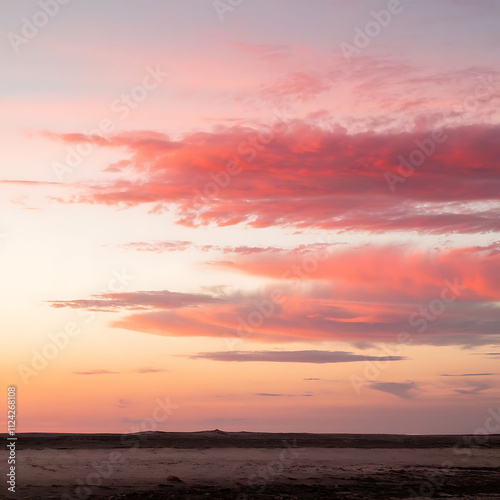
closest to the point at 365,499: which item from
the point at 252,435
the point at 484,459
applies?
the point at 484,459

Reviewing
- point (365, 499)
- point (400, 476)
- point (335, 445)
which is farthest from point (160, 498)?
point (335, 445)

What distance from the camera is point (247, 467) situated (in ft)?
99.7

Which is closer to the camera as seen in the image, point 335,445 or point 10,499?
point 10,499

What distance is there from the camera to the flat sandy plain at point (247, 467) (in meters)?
24.7

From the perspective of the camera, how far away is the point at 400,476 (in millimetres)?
29688

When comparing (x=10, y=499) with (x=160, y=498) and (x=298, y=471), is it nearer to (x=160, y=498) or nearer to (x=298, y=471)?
(x=160, y=498)

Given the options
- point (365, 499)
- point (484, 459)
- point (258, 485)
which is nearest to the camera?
point (365, 499)

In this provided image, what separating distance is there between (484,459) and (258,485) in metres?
17.4

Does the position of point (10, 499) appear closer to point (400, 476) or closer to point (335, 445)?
point (400, 476)

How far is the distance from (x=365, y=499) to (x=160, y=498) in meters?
7.65

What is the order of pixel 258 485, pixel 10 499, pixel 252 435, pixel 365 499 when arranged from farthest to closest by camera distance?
1. pixel 252 435
2. pixel 258 485
3. pixel 365 499
4. pixel 10 499

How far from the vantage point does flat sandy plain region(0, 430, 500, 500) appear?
24734 millimetres

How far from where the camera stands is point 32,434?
43.7 meters

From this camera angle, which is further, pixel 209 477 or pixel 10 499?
pixel 209 477
